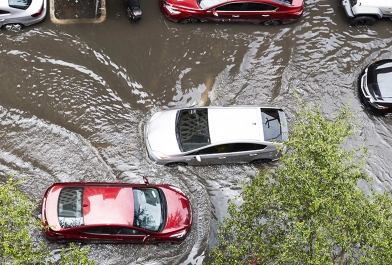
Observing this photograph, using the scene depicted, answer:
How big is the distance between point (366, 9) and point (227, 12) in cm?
446

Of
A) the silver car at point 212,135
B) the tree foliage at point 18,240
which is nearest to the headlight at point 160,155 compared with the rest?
the silver car at point 212,135

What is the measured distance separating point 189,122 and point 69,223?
3.94 m

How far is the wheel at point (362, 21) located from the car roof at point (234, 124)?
17.5 feet

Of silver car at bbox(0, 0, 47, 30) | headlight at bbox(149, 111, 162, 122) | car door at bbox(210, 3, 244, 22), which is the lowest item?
headlight at bbox(149, 111, 162, 122)

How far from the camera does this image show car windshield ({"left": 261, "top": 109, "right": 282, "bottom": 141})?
1252cm

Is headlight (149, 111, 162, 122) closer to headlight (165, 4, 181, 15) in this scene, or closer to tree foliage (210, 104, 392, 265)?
headlight (165, 4, 181, 15)

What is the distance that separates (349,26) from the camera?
15.7 m

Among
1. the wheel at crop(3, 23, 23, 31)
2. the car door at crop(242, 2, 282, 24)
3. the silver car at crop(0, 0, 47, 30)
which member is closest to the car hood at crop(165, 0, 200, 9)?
the car door at crop(242, 2, 282, 24)

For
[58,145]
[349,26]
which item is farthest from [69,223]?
[349,26]

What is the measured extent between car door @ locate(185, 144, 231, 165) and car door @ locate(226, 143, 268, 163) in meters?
0.19

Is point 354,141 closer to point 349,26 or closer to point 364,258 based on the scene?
point 349,26

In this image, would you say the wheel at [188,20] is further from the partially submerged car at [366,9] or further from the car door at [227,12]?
the partially submerged car at [366,9]

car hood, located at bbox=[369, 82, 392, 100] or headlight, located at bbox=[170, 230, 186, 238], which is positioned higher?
car hood, located at bbox=[369, 82, 392, 100]

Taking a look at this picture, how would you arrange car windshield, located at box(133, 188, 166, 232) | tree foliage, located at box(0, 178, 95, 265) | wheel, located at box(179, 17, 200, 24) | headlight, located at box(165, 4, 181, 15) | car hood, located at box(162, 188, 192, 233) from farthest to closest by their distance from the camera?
wheel, located at box(179, 17, 200, 24) → headlight, located at box(165, 4, 181, 15) → car hood, located at box(162, 188, 192, 233) → car windshield, located at box(133, 188, 166, 232) → tree foliage, located at box(0, 178, 95, 265)
